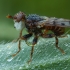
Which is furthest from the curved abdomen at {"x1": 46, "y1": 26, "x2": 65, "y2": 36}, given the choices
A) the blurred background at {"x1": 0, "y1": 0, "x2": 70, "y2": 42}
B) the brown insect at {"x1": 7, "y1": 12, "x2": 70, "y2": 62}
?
the blurred background at {"x1": 0, "y1": 0, "x2": 70, "y2": 42}

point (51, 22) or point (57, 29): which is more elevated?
point (51, 22)

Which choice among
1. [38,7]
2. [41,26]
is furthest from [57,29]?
[38,7]

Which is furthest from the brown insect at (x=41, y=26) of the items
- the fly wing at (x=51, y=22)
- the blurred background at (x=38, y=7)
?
the blurred background at (x=38, y=7)

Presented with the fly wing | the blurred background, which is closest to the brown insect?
the fly wing

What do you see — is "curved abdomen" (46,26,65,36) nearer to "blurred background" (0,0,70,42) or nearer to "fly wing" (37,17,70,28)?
"fly wing" (37,17,70,28)

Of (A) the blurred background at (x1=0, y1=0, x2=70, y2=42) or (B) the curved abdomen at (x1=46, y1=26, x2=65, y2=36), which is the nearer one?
(B) the curved abdomen at (x1=46, y1=26, x2=65, y2=36)

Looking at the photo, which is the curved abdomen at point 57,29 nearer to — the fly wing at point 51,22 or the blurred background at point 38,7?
the fly wing at point 51,22

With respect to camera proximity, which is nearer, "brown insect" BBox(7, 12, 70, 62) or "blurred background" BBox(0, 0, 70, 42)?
"brown insect" BBox(7, 12, 70, 62)

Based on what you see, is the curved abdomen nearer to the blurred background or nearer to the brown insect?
the brown insect

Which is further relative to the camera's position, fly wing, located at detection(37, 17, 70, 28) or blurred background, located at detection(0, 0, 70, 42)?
blurred background, located at detection(0, 0, 70, 42)

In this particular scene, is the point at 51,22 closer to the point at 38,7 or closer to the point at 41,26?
the point at 41,26

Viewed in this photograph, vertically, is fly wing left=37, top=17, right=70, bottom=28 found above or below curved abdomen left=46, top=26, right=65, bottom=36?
above
